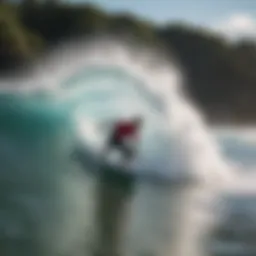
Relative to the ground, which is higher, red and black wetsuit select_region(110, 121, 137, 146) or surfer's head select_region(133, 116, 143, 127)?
surfer's head select_region(133, 116, 143, 127)

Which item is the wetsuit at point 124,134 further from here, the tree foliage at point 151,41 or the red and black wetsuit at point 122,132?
the tree foliage at point 151,41

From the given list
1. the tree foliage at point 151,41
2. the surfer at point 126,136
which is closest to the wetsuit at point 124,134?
the surfer at point 126,136

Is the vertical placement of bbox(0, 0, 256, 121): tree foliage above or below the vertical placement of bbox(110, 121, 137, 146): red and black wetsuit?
above

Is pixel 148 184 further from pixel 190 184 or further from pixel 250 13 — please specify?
pixel 250 13

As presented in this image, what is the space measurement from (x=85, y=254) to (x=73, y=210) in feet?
0.23

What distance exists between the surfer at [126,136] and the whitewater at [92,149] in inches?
0.4

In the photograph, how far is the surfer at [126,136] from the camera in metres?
0.82

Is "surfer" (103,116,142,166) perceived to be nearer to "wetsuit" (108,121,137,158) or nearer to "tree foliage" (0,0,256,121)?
"wetsuit" (108,121,137,158)

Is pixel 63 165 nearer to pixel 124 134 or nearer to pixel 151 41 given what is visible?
pixel 124 134

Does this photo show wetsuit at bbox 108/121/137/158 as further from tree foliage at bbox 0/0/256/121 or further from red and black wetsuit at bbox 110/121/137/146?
tree foliage at bbox 0/0/256/121

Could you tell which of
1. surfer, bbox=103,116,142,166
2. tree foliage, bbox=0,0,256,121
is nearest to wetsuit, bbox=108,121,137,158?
surfer, bbox=103,116,142,166

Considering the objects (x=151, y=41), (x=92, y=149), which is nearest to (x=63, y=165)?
(x=92, y=149)

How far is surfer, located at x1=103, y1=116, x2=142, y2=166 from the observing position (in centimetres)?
82

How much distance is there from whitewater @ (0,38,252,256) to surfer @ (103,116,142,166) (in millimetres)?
10
